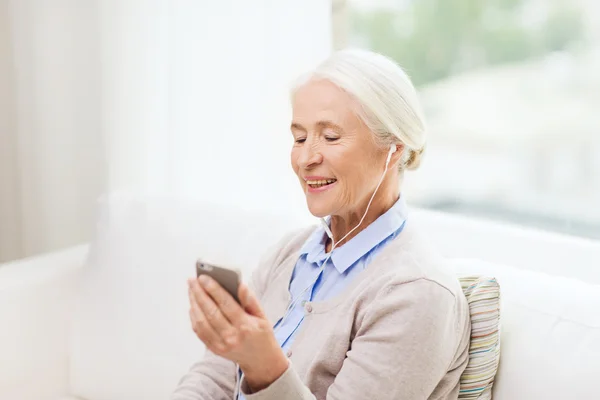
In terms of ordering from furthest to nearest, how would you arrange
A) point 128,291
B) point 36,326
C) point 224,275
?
1. point 36,326
2. point 128,291
3. point 224,275

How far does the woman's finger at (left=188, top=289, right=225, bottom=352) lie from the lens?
3.79 ft

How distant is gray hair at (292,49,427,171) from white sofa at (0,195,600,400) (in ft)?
1.66

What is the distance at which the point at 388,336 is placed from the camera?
1.25 metres

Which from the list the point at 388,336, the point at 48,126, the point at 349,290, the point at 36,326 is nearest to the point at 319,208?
the point at 349,290

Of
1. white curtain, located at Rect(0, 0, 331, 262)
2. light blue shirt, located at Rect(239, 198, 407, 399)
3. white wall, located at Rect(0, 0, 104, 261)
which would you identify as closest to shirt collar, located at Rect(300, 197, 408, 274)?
light blue shirt, located at Rect(239, 198, 407, 399)

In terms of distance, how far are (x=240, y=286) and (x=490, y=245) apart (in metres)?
1.06

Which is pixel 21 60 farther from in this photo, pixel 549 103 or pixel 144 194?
pixel 549 103

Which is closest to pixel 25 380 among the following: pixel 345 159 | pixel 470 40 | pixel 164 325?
pixel 164 325

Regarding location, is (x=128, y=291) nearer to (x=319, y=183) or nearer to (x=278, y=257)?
(x=278, y=257)

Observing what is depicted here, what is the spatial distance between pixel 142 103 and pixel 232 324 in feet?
5.19

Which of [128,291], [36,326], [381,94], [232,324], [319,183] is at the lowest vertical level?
[36,326]

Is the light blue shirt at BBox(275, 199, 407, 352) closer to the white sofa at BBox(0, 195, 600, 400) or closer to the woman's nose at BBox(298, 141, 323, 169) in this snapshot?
the woman's nose at BBox(298, 141, 323, 169)

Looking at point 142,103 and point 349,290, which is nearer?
point 349,290

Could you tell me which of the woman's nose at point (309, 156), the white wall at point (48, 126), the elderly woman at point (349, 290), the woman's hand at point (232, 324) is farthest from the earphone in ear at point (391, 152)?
the white wall at point (48, 126)
